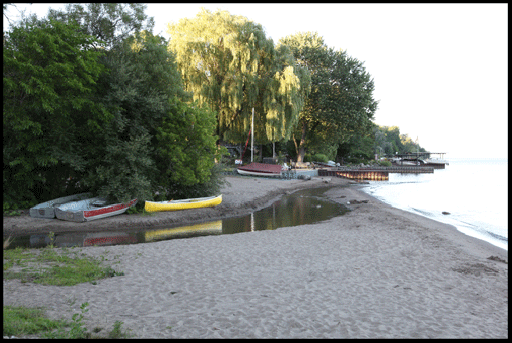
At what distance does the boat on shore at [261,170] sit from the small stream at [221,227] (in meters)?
12.1

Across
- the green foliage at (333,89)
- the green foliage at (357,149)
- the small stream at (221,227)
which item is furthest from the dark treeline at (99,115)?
the green foliage at (357,149)

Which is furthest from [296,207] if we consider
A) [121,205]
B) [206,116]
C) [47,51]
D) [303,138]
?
[303,138]

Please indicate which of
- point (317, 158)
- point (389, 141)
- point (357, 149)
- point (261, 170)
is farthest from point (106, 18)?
point (389, 141)

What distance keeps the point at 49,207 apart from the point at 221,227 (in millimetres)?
7798

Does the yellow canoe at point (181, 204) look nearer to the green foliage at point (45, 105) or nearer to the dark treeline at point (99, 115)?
the dark treeline at point (99, 115)

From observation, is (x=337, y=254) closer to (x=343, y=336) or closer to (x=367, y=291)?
(x=367, y=291)

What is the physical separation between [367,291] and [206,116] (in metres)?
14.2

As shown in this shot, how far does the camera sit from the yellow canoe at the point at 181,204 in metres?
17.6

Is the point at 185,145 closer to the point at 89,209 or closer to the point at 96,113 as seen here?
the point at 96,113

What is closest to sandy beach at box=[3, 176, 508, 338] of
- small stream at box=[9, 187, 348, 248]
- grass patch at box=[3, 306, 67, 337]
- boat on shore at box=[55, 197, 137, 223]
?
grass patch at box=[3, 306, 67, 337]

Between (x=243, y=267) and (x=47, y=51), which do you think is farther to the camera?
(x=47, y=51)

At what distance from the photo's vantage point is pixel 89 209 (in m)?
15.9

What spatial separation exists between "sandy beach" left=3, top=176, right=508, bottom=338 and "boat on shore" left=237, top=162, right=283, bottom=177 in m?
24.5

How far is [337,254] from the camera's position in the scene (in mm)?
10297
